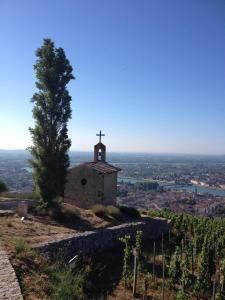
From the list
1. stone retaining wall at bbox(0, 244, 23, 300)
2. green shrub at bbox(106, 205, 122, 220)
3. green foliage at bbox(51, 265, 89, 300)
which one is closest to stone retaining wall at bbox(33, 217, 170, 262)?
green shrub at bbox(106, 205, 122, 220)

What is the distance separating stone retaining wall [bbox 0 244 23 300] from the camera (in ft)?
25.9

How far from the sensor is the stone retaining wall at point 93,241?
12.9 m

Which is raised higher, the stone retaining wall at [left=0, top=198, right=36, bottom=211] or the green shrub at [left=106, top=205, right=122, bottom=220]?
the stone retaining wall at [left=0, top=198, right=36, bottom=211]

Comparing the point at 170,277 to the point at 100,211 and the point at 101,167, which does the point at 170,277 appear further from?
the point at 101,167

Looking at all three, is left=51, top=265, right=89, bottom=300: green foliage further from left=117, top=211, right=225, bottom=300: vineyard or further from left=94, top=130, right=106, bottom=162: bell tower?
left=94, top=130, right=106, bottom=162: bell tower

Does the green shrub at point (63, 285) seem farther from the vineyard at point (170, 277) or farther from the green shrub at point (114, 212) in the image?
the green shrub at point (114, 212)

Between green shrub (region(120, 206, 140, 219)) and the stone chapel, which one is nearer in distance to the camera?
green shrub (region(120, 206, 140, 219))

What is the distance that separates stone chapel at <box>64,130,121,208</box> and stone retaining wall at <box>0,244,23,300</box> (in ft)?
50.1

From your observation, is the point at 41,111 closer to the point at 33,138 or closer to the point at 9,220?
the point at 33,138

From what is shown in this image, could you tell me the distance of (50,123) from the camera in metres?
21.5

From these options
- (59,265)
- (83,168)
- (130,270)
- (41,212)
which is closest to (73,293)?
(59,265)

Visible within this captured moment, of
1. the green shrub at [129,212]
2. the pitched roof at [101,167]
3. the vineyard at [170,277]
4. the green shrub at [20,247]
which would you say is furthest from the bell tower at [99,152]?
the green shrub at [20,247]

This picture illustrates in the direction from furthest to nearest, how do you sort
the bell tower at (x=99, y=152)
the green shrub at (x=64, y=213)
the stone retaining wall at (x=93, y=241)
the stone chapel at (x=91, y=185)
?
the bell tower at (x=99, y=152)
the stone chapel at (x=91, y=185)
the green shrub at (x=64, y=213)
the stone retaining wall at (x=93, y=241)

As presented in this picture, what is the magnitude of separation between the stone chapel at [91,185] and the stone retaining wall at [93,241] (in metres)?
4.25
